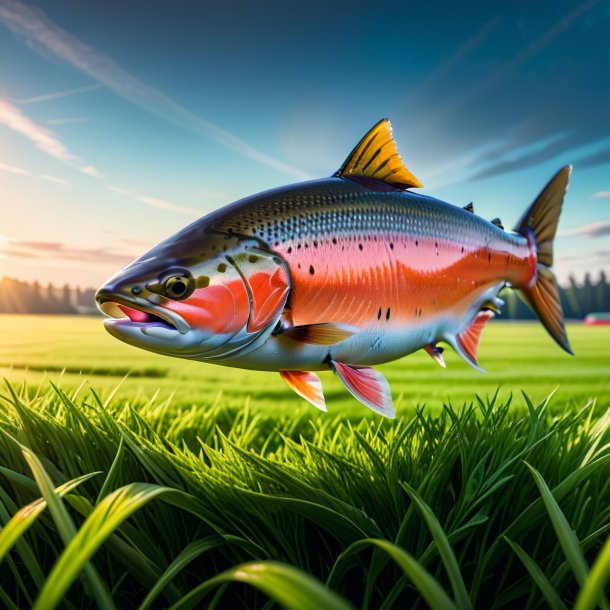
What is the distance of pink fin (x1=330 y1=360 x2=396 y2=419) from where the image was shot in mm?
1637

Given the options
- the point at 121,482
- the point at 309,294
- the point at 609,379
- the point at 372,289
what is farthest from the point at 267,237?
the point at 609,379

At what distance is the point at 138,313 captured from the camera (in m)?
1.43

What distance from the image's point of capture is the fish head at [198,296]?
138cm

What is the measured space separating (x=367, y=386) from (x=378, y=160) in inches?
29.6

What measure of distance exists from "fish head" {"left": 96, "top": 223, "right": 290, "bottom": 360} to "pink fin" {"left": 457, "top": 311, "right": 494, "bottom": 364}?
88cm

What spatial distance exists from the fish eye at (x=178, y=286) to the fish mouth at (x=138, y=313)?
5 centimetres

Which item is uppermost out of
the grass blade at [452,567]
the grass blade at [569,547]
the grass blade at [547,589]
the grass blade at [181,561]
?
the grass blade at [569,547]

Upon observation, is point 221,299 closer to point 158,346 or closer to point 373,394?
point 158,346

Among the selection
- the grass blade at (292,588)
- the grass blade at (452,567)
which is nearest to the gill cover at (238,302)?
the grass blade at (452,567)

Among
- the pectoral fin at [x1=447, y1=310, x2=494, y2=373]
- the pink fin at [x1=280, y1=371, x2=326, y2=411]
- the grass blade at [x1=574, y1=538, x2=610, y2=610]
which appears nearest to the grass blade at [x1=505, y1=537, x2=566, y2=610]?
the grass blade at [x1=574, y1=538, x2=610, y2=610]

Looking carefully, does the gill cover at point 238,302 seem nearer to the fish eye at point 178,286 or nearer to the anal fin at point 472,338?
the fish eye at point 178,286

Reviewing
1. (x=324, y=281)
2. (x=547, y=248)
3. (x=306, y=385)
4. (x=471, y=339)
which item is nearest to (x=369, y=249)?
(x=324, y=281)

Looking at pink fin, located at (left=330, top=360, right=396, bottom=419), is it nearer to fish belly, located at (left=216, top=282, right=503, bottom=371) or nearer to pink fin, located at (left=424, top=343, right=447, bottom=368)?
fish belly, located at (left=216, top=282, right=503, bottom=371)

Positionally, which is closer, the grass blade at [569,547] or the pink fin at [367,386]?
the grass blade at [569,547]
